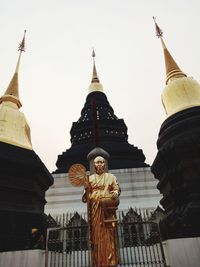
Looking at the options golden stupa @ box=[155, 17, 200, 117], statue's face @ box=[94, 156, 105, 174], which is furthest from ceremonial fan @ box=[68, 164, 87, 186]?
golden stupa @ box=[155, 17, 200, 117]

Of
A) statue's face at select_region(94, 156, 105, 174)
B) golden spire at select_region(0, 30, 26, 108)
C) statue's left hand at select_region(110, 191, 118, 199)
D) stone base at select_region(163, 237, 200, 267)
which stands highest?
golden spire at select_region(0, 30, 26, 108)

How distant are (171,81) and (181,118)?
3.02 m

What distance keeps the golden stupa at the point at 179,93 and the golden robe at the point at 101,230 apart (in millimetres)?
6526

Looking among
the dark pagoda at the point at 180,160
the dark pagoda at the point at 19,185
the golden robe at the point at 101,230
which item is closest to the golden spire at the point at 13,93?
the dark pagoda at the point at 19,185

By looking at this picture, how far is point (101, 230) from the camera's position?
529 cm

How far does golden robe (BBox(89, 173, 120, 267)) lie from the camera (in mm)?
5078

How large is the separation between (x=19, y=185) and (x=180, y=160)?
5.83 m

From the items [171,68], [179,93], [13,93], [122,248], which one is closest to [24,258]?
[122,248]

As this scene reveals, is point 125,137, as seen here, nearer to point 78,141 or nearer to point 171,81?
point 78,141

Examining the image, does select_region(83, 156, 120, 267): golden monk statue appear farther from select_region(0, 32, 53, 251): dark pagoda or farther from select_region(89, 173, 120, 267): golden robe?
select_region(0, 32, 53, 251): dark pagoda

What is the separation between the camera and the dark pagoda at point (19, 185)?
827 centimetres

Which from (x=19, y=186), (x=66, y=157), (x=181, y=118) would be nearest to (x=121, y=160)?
(x=66, y=157)

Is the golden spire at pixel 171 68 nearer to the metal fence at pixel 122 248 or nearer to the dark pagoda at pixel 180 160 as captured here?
the dark pagoda at pixel 180 160

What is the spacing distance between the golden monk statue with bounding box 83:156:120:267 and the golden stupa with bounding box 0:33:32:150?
17.6 ft
